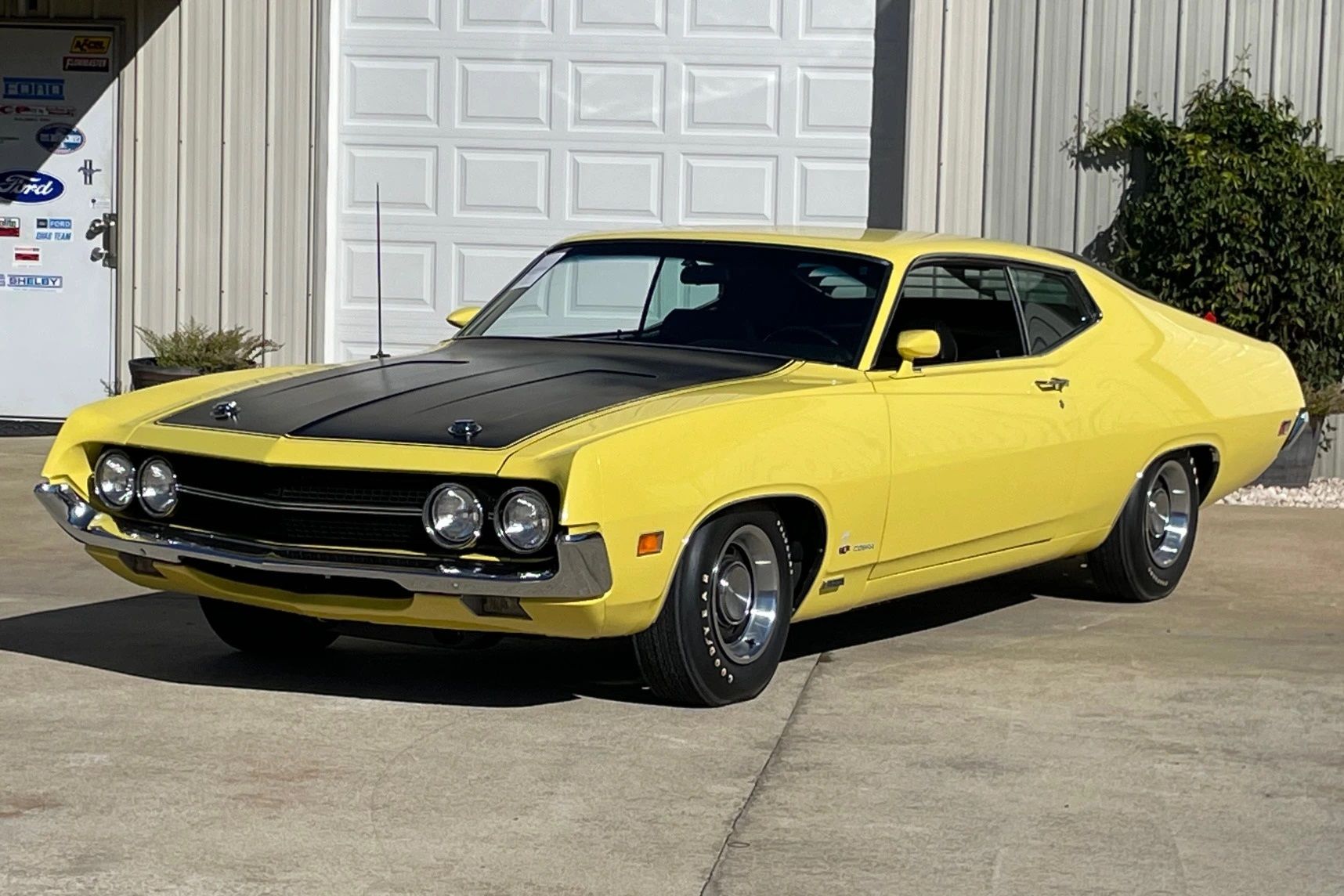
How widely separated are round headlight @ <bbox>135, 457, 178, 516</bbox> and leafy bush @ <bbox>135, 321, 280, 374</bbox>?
5972 mm

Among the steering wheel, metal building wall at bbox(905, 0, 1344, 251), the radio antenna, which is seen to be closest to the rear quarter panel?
the steering wheel

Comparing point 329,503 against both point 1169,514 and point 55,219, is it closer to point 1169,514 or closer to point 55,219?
point 1169,514

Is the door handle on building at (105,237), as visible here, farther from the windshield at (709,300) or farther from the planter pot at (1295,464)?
the planter pot at (1295,464)

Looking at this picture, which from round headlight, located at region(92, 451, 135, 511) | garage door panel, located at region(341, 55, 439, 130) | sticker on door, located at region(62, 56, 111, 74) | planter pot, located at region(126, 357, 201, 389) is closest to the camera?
round headlight, located at region(92, 451, 135, 511)

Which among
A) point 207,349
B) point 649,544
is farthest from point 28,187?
point 649,544

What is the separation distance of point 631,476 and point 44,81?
333 inches

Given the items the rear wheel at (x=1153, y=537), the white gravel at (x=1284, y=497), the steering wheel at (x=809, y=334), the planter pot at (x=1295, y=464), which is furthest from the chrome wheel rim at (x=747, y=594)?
the planter pot at (x=1295, y=464)

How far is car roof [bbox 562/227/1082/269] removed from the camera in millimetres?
6707

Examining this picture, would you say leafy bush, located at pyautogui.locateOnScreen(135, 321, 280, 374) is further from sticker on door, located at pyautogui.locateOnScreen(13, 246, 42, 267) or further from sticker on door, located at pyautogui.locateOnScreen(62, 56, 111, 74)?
sticker on door, located at pyautogui.locateOnScreen(62, 56, 111, 74)

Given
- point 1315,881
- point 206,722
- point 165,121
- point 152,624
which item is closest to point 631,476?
point 206,722

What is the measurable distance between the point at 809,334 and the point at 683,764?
1.75 m

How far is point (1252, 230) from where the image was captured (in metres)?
10.9

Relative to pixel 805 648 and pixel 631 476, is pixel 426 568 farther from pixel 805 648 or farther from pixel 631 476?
pixel 805 648

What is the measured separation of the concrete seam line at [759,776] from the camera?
14.3 ft
